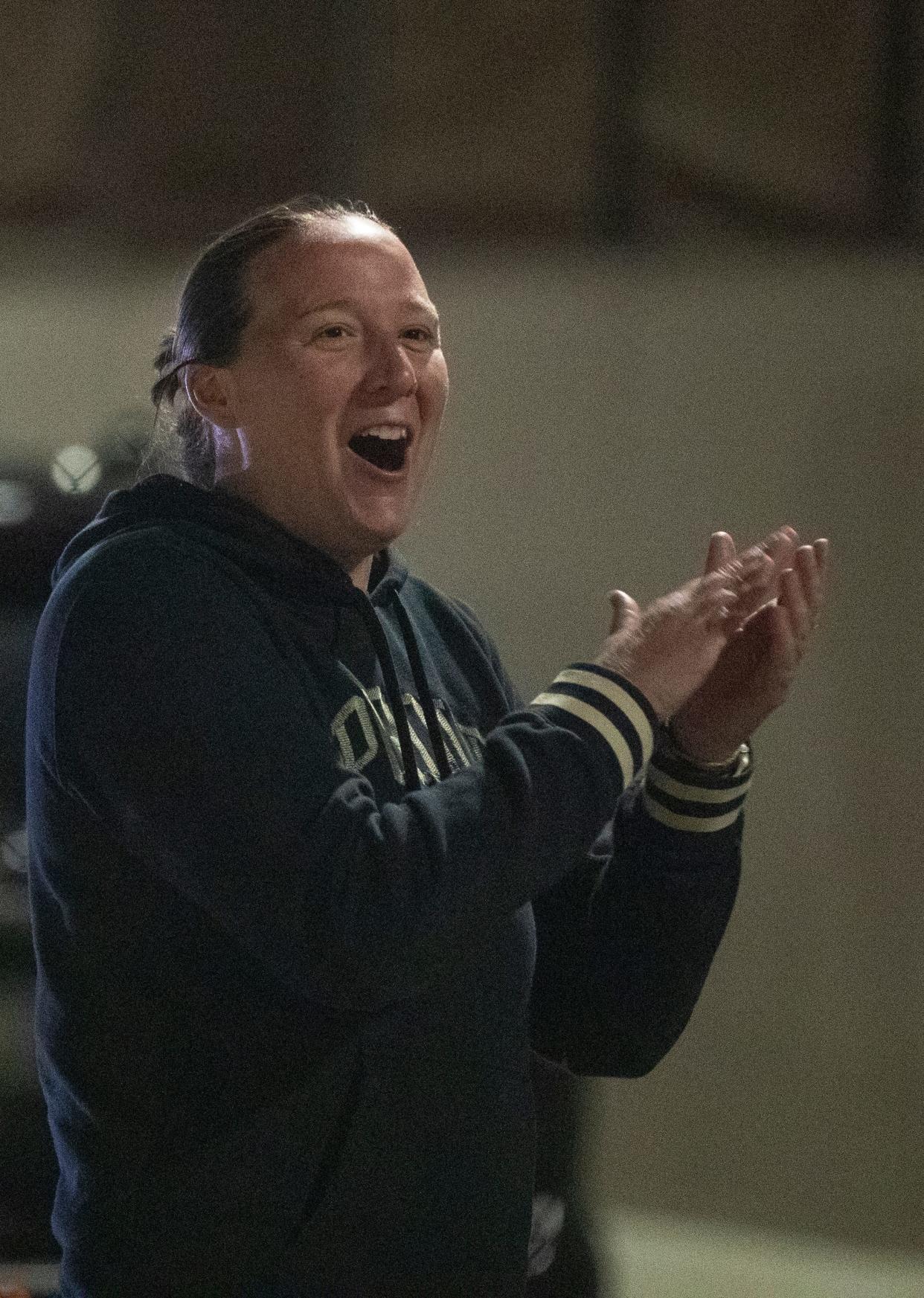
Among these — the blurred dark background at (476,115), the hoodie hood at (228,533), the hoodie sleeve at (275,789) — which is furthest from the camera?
the blurred dark background at (476,115)

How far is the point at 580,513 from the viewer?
157 cm

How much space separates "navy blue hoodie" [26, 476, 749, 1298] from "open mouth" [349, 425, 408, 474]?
9 centimetres

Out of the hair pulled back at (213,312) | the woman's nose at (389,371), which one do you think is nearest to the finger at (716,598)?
the woman's nose at (389,371)

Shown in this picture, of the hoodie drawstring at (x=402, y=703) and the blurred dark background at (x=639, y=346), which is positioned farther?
the blurred dark background at (x=639, y=346)

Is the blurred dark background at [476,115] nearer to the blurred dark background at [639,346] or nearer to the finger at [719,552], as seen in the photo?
the blurred dark background at [639,346]

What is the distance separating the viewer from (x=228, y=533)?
899 millimetres

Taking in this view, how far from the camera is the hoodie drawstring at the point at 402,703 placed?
92cm

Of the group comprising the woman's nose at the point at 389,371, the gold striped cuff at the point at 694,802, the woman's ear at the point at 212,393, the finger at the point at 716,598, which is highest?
the woman's nose at the point at 389,371

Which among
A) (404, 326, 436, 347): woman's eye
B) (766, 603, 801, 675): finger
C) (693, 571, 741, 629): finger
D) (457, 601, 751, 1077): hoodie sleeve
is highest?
(404, 326, 436, 347): woman's eye

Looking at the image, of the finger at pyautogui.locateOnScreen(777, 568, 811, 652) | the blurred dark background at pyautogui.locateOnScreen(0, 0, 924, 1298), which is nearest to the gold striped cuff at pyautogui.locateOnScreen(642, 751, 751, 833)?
the finger at pyautogui.locateOnScreen(777, 568, 811, 652)

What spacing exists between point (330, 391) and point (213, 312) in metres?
0.11

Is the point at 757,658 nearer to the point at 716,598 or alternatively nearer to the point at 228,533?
the point at 716,598

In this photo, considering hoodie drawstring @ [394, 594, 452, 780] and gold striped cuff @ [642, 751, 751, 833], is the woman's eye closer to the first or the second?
hoodie drawstring @ [394, 594, 452, 780]

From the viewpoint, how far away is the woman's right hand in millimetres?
851
